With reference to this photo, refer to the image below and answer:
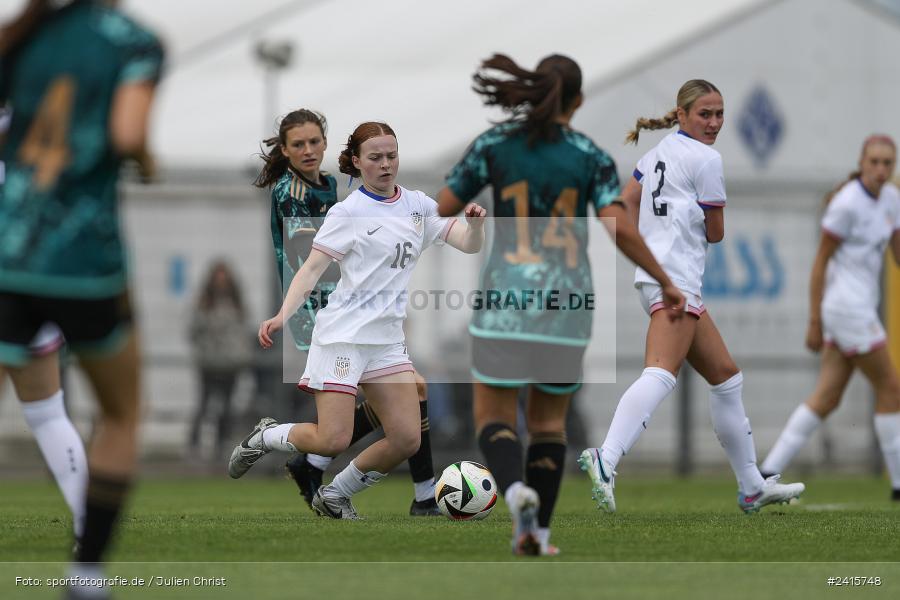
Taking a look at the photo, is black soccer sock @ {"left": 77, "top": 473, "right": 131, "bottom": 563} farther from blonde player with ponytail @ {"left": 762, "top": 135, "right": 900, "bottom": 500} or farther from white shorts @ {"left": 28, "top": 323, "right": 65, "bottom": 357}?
blonde player with ponytail @ {"left": 762, "top": 135, "right": 900, "bottom": 500}

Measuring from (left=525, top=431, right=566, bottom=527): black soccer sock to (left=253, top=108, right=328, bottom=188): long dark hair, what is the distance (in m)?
2.57

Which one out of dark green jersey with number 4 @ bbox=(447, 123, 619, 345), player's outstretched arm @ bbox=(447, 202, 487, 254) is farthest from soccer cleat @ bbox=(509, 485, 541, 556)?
player's outstretched arm @ bbox=(447, 202, 487, 254)

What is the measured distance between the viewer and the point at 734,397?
848cm

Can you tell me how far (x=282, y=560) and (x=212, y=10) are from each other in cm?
1779

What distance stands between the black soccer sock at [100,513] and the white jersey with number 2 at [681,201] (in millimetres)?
3759

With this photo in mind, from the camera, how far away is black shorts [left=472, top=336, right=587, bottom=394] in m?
6.27

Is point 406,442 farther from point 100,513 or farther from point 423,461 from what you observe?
point 100,513

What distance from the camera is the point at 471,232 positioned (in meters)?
6.99

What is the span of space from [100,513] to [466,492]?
3.16m

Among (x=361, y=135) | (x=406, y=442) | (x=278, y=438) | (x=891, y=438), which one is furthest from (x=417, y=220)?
(x=891, y=438)

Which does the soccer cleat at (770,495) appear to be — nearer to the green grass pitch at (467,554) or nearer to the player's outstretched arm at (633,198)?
the green grass pitch at (467,554)

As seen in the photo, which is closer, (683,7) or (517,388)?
(517,388)

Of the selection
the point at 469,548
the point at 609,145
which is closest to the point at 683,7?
the point at 609,145

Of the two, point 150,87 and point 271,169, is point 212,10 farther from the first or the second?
point 150,87
